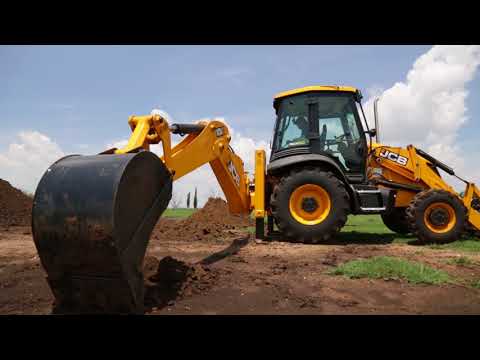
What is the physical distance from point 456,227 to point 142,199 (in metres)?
6.27

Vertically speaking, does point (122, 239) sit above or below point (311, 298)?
above

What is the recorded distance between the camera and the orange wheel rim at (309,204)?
6.90m

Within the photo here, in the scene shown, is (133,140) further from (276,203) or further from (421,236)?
(421,236)

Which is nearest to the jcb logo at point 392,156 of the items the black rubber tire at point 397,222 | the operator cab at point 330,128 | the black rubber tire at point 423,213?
the operator cab at point 330,128

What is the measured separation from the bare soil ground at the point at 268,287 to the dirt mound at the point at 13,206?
272 inches

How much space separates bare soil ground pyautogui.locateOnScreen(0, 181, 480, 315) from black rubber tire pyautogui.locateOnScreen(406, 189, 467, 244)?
0.80 meters

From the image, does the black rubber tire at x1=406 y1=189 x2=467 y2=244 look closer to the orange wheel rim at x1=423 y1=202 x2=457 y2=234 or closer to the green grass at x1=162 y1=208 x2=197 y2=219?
the orange wheel rim at x1=423 y1=202 x2=457 y2=234

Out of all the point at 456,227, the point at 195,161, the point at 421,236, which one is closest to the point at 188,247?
the point at 195,161

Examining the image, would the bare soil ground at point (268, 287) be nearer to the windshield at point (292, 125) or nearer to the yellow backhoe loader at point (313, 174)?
the yellow backhoe loader at point (313, 174)

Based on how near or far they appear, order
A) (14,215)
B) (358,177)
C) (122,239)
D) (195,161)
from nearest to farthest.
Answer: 1. (122,239)
2. (195,161)
3. (358,177)
4. (14,215)

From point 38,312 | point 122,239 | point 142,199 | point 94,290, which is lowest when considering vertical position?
point 38,312

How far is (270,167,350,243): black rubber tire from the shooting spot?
6.79m

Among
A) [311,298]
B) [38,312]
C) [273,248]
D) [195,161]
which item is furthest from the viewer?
[273,248]

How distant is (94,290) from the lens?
9.64 feet
